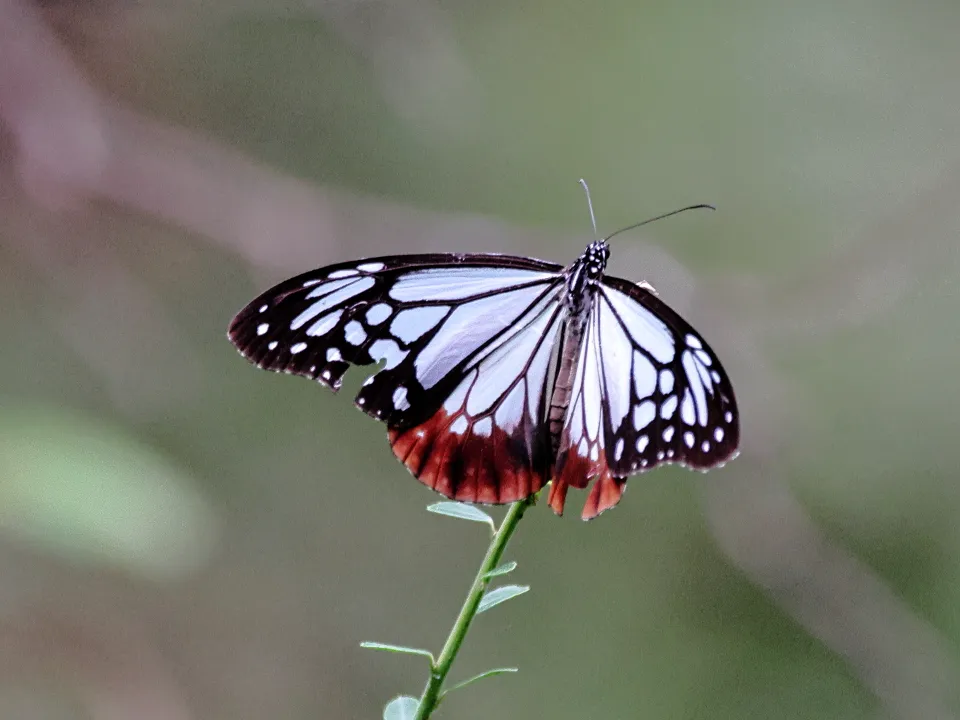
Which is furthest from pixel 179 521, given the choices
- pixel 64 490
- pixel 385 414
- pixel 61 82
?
pixel 61 82

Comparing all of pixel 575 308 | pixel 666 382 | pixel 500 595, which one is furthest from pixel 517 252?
pixel 500 595

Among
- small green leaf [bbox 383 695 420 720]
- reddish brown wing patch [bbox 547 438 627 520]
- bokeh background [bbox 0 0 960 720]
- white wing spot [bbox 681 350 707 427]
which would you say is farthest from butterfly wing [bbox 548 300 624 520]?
bokeh background [bbox 0 0 960 720]

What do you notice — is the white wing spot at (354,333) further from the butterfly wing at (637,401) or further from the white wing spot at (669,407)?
the white wing spot at (669,407)

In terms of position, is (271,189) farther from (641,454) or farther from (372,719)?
(641,454)

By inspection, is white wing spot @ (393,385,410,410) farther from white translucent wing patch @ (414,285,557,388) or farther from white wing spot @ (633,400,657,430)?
white wing spot @ (633,400,657,430)

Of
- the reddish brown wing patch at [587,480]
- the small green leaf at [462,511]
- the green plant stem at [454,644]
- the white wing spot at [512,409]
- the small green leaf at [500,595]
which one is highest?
the white wing spot at [512,409]

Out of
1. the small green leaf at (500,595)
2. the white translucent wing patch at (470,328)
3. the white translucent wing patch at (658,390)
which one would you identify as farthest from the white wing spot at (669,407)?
the small green leaf at (500,595)
